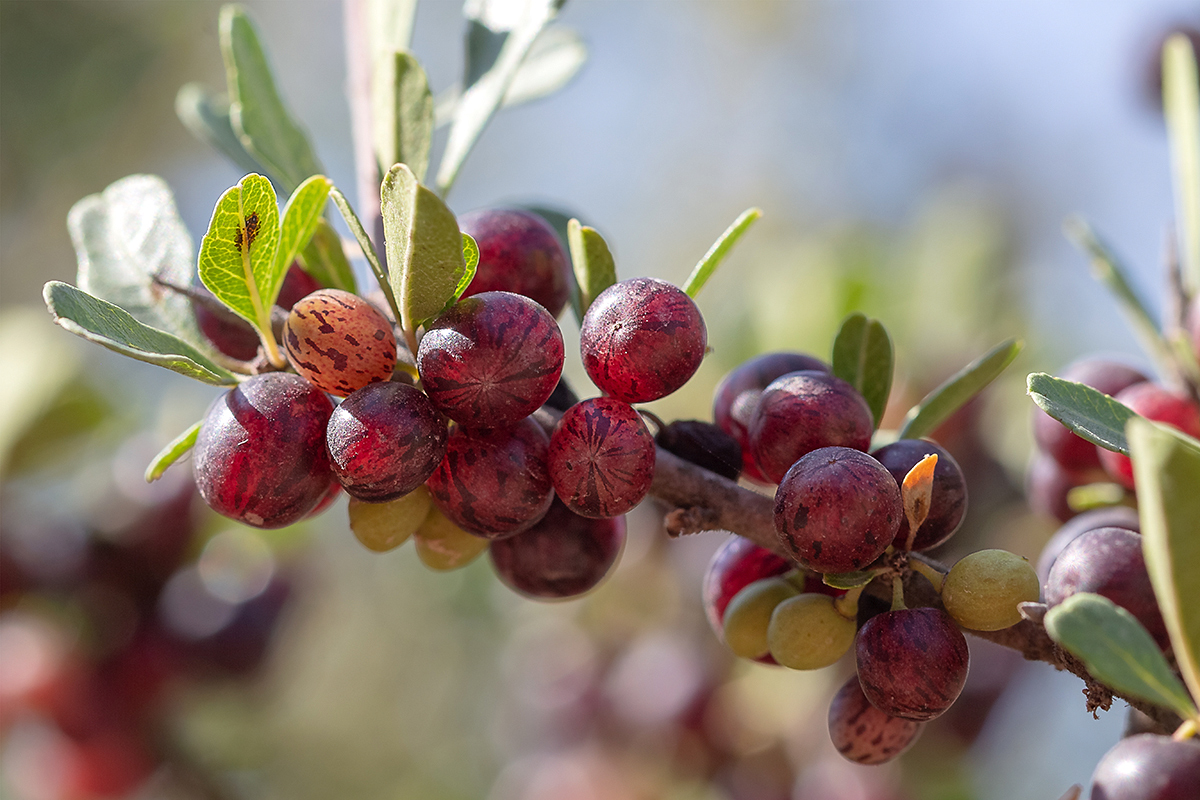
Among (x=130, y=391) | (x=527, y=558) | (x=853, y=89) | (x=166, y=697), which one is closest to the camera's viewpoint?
(x=527, y=558)

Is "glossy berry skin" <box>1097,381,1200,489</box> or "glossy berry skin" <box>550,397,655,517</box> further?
"glossy berry skin" <box>1097,381,1200,489</box>

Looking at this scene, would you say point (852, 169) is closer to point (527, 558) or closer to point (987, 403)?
point (987, 403)

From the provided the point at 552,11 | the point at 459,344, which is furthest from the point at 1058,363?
the point at 459,344

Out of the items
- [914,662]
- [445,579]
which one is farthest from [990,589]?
[445,579]

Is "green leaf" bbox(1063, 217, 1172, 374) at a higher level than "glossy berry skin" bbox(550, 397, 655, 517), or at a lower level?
higher

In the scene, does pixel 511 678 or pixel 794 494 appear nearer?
pixel 794 494

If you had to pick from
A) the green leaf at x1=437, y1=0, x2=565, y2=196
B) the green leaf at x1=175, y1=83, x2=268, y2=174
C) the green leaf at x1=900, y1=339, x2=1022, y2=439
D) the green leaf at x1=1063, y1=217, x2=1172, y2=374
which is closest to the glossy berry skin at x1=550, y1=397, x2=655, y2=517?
the green leaf at x1=900, y1=339, x2=1022, y2=439

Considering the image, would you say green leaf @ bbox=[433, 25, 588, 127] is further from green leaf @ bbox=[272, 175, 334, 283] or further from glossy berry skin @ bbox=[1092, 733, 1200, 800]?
glossy berry skin @ bbox=[1092, 733, 1200, 800]

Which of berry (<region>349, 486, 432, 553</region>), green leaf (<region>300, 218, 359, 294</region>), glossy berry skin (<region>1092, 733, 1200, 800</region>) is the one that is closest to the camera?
glossy berry skin (<region>1092, 733, 1200, 800</region>)
